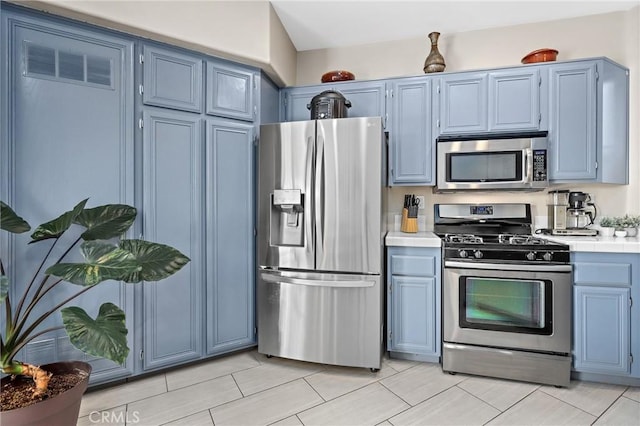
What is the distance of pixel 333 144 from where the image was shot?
7.16 feet

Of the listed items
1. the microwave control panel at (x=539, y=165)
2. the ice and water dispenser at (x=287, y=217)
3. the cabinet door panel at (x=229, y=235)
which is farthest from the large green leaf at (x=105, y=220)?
the microwave control panel at (x=539, y=165)

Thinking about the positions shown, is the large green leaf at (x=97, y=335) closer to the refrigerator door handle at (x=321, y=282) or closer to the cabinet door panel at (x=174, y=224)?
the cabinet door panel at (x=174, y=224)

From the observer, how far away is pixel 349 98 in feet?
9.04

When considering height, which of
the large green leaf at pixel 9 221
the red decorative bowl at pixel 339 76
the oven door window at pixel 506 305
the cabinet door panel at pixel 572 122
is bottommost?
the oven door window at pixel 506 305

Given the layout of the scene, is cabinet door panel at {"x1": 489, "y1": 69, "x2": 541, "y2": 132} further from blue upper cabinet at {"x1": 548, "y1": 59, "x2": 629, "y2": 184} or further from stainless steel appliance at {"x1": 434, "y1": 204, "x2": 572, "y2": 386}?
stainless steel appliance at {"x1": 434, "y1": 204, "x2": 572, "y2": 386}

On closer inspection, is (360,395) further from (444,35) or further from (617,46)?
(617,46)

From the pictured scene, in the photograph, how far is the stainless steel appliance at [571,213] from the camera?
2426 mm

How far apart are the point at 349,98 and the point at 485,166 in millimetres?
1274

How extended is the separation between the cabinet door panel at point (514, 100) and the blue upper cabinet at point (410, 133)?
50 cm

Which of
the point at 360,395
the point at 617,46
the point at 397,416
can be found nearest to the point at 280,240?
the point at 360,395

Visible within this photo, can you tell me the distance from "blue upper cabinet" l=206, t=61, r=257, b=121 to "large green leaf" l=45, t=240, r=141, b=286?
1250 mm

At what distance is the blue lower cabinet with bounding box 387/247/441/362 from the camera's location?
2.27 metres

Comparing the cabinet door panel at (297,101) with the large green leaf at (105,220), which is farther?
the cabinet door panel at (297,101)

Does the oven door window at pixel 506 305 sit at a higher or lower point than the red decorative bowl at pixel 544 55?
lower
